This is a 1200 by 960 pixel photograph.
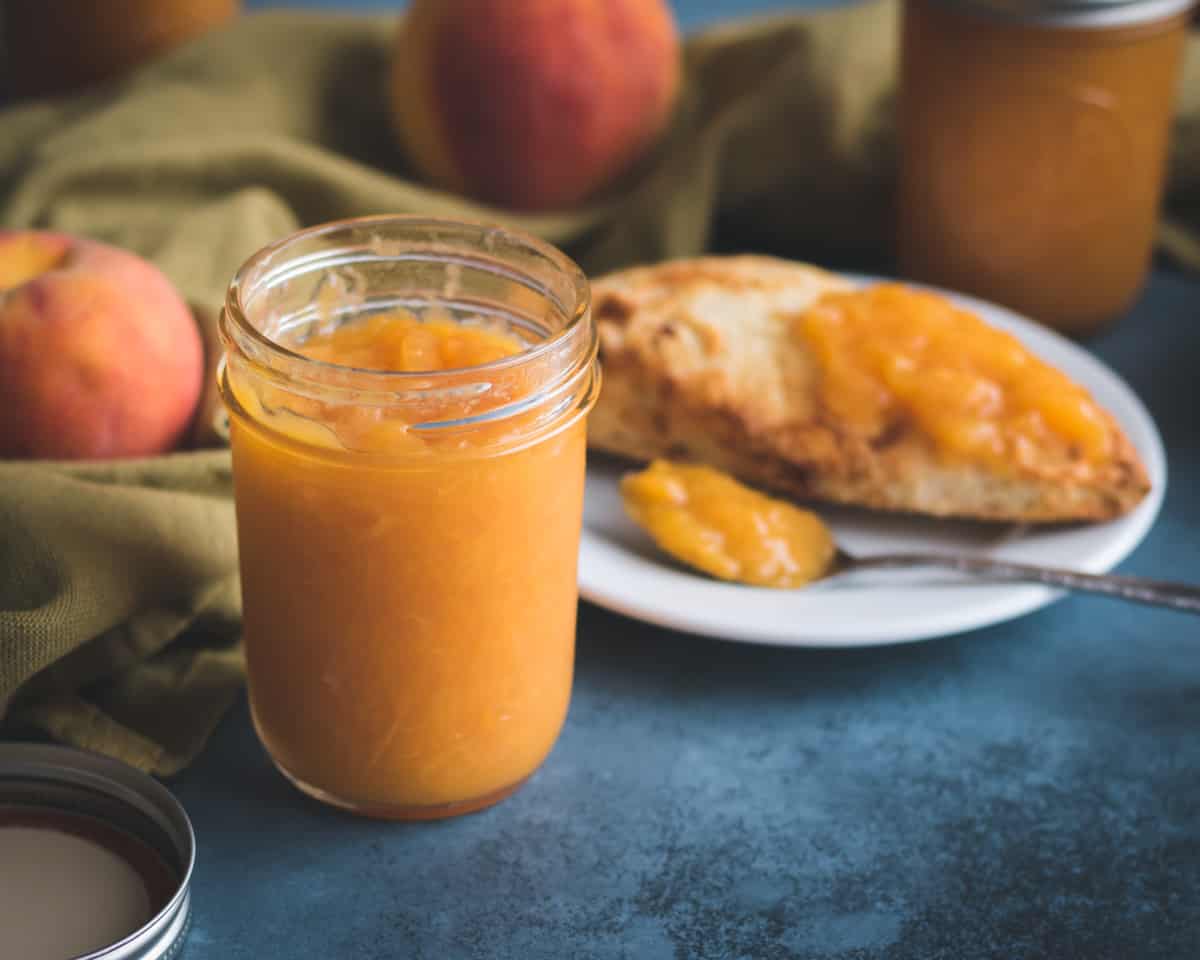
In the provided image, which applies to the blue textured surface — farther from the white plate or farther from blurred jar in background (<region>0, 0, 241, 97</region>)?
blurred jar in background (<region>0, 0, 241, 97</region>)

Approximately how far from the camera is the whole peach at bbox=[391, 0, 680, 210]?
2072 millimetres

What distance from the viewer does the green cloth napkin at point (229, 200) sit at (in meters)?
1.35

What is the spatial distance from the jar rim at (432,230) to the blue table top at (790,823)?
1.37 feet

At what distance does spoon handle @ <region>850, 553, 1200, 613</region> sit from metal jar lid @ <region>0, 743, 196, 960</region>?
74 cm

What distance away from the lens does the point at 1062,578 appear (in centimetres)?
146

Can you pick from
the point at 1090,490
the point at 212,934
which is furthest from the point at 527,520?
the point at 1090,490

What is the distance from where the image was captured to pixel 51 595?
4.35 feet

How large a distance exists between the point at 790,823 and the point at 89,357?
811 millimetres

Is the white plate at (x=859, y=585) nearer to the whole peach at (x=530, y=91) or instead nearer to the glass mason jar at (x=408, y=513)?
the glass mason jar at (x=408, y=513)

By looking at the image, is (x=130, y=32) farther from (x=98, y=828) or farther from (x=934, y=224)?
(x=98, y=828)

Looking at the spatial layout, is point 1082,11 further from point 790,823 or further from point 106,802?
point 106,802

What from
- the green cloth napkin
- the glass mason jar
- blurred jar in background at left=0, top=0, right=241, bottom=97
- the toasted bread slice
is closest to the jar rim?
the glass mason jar

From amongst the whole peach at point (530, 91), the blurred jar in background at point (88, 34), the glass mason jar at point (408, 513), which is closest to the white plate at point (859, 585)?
the glass mason jar at point (408, 513)

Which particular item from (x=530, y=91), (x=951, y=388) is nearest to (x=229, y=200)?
(x=530, y=91)
